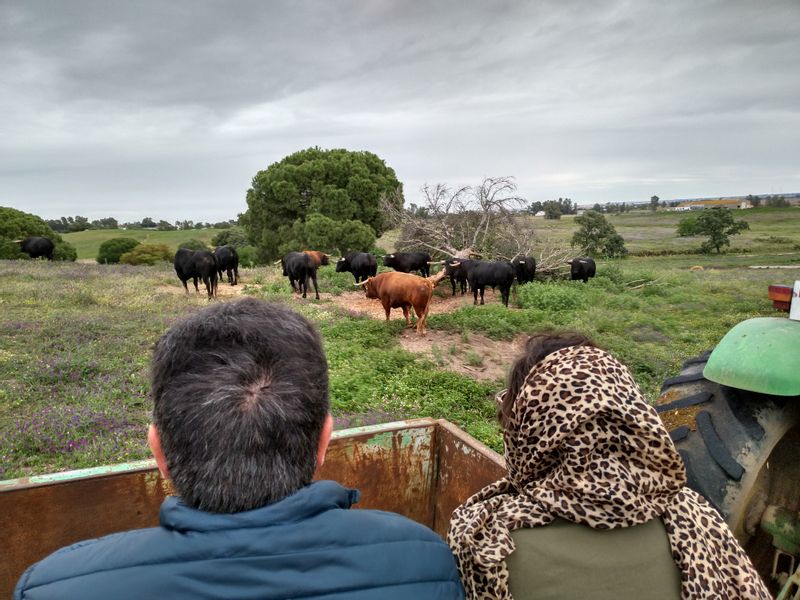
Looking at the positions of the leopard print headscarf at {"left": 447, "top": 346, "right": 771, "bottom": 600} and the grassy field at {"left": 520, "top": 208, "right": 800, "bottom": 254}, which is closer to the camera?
the leopard print headscarf at {"left": 447, "top": 346, "right": 771, "bottom": 600}

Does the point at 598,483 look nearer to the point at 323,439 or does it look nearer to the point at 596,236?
the point at 323,439

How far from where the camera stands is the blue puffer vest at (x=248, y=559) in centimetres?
105

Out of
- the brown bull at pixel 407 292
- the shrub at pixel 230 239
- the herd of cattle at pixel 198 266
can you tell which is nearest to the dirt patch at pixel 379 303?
the brown bull at pixel 407 292

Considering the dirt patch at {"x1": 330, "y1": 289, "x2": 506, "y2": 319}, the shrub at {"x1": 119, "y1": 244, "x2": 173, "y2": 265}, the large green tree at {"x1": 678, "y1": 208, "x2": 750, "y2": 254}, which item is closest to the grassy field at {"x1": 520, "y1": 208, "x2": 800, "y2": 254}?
the large green tree at {"x1": 678, "y1": 208, "x2": 750, "y2": 254}

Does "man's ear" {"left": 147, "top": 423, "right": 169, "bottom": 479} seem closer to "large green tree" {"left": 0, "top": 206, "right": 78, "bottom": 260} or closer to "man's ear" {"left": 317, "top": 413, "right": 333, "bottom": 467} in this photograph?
"man's ear" {"left": 317, "top": 413, "right": 333, "bottom": 467}

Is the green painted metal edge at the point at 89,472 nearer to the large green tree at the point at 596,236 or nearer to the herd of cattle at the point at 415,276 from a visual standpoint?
the herd of cattle at the point at 415,276

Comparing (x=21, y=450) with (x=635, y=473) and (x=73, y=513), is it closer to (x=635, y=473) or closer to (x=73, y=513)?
(x=73, y=513)

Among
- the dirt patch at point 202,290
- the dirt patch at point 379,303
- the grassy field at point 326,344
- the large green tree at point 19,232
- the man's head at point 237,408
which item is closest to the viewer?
the man's head at point 237,408

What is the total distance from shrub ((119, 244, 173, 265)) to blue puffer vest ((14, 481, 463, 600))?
3714 centimetres

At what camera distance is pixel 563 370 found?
5.26ft

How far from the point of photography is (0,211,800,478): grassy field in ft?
18.7

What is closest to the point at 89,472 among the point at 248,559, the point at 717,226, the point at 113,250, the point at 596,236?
the point at 248,559

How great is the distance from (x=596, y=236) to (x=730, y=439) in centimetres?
3744

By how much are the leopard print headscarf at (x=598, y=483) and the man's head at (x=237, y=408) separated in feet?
2.22
